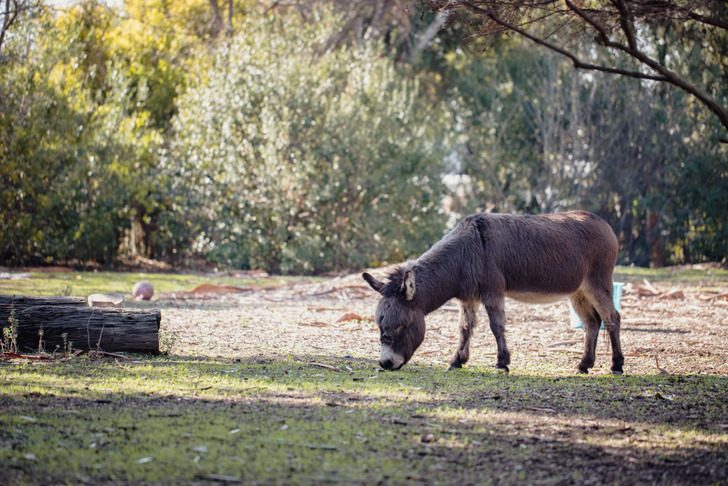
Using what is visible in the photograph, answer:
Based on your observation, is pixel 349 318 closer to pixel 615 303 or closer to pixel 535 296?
pixel 615 303

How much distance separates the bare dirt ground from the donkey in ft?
2.46

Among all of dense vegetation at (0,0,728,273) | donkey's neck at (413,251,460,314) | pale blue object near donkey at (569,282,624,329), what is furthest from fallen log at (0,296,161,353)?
dense vegetation at (0,0,728,273)

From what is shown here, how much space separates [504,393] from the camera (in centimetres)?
809

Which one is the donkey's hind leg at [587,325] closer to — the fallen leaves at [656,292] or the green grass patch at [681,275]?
the fallen leaves at [656,292]

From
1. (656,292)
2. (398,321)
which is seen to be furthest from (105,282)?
(398,321)

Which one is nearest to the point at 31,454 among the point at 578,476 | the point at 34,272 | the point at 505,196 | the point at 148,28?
the point at 578,476

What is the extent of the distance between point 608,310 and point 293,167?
46.5 feet

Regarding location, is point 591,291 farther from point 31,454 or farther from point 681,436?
point 31,454

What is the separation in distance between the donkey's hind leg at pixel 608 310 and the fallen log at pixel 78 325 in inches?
183

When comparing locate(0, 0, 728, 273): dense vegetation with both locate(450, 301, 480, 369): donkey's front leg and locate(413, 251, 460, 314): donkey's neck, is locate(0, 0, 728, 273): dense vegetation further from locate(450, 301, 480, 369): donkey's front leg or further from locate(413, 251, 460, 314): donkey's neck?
locate(413, 251, 460, 314): donkey's neck

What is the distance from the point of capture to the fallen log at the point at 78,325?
930cm

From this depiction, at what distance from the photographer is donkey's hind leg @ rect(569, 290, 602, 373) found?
9805 millimetres

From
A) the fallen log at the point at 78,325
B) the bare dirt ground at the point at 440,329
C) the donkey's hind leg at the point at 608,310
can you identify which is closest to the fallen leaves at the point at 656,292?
the bare dirt ground at the point at 440,329

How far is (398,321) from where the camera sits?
9.04m
